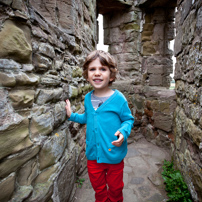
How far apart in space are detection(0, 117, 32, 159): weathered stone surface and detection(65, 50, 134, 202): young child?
50cm

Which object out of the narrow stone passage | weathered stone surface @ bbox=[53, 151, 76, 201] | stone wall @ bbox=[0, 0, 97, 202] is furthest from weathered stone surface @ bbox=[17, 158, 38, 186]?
the narrow stone passage

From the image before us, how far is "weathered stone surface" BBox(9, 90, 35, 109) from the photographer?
2.55 ft

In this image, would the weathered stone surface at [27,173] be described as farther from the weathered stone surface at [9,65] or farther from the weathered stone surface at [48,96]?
the weathered stone surface at [9,65]

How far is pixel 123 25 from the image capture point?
3.75 meters

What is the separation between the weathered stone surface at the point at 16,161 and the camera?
2.41 feet

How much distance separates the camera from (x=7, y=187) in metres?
0.76

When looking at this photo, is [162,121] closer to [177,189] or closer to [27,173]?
[177,189]

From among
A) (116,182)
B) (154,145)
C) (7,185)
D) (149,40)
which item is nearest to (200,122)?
(116,182)

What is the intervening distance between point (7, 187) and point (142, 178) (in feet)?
5.92

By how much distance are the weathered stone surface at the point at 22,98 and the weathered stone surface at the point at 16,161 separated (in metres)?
0.26

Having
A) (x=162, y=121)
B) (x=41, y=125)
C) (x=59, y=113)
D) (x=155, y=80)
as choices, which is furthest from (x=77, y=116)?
(x=155, y=80)

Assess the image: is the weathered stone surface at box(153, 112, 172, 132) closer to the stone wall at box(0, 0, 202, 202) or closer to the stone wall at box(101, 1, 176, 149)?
the stone wall at box(101, 1, 176, 149)

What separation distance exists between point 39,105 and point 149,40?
3533 mm

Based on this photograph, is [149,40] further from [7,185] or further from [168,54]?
[7,185]
